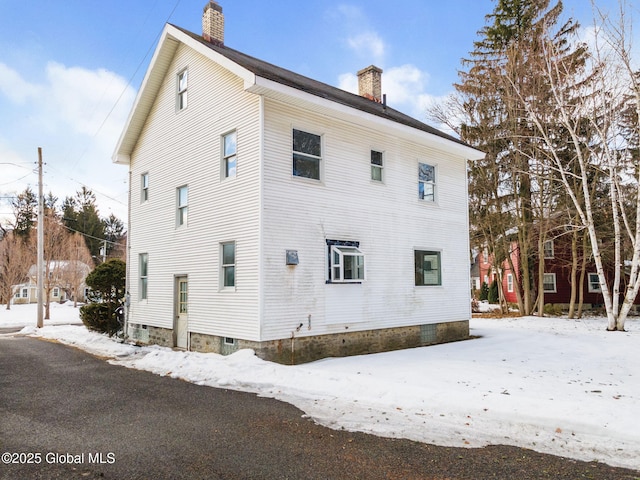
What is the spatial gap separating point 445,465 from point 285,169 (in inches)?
288

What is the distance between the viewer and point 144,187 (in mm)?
14398

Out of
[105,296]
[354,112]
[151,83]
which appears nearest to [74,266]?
[105,296]

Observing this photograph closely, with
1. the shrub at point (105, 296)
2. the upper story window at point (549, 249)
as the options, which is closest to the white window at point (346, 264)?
the shrub at point (105, 296)

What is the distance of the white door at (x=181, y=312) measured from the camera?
38.7ft

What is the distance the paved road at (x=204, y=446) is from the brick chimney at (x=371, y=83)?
44.7 ft

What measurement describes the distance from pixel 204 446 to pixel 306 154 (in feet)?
24.3

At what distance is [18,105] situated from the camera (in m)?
17.9

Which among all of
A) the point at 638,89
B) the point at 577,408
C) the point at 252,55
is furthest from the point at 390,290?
the point at 638,89

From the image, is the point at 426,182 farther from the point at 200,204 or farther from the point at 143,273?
the point at 143,273

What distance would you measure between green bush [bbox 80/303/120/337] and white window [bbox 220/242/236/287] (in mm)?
6694

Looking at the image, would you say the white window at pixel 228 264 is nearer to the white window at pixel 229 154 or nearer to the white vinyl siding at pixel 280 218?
the white vinyl siding at pixel 280 218

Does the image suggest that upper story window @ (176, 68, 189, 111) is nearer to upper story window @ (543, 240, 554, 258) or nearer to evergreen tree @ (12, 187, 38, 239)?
upper story window @ (543, 240, 554, 258)

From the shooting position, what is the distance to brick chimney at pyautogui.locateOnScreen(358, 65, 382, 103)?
17.1 m

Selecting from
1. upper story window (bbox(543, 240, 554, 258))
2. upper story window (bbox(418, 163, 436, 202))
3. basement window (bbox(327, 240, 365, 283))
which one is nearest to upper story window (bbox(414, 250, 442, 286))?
upper story window (bbox(418, 163, 436, 202))
